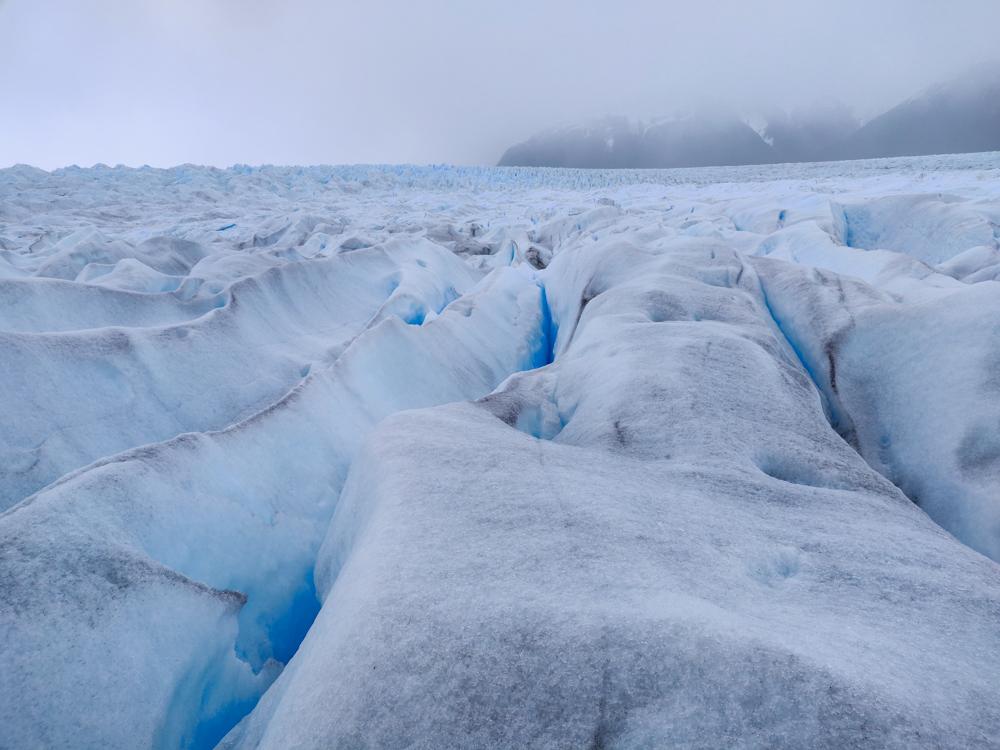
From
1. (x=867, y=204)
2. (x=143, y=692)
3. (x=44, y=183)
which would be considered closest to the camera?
(x=143, y=692)

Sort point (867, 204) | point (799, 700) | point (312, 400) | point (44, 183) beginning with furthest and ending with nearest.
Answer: point (44, 183) → point (867, 204) → point (312, 400) → point (799, 700)

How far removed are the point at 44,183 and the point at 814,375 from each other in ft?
53.2

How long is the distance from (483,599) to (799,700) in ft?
1.82

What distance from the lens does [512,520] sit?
1232mm

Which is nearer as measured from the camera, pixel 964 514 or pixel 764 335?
pixel 964 514

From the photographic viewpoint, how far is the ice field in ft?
2.76

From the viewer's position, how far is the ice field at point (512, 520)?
2.76 ft

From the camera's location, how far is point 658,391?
6.35 feet

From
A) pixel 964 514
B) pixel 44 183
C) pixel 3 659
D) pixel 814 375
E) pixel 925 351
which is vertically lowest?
pixel 964 514

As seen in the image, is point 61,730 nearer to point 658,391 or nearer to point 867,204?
point 658,391

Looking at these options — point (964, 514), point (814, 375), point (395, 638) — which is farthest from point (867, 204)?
point (395, 638)

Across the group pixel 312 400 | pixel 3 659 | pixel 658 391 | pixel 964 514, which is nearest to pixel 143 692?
pixel 3 659

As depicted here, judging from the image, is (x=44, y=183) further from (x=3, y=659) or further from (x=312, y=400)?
(x=3, y=659)

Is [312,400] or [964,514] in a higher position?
[312,400]
